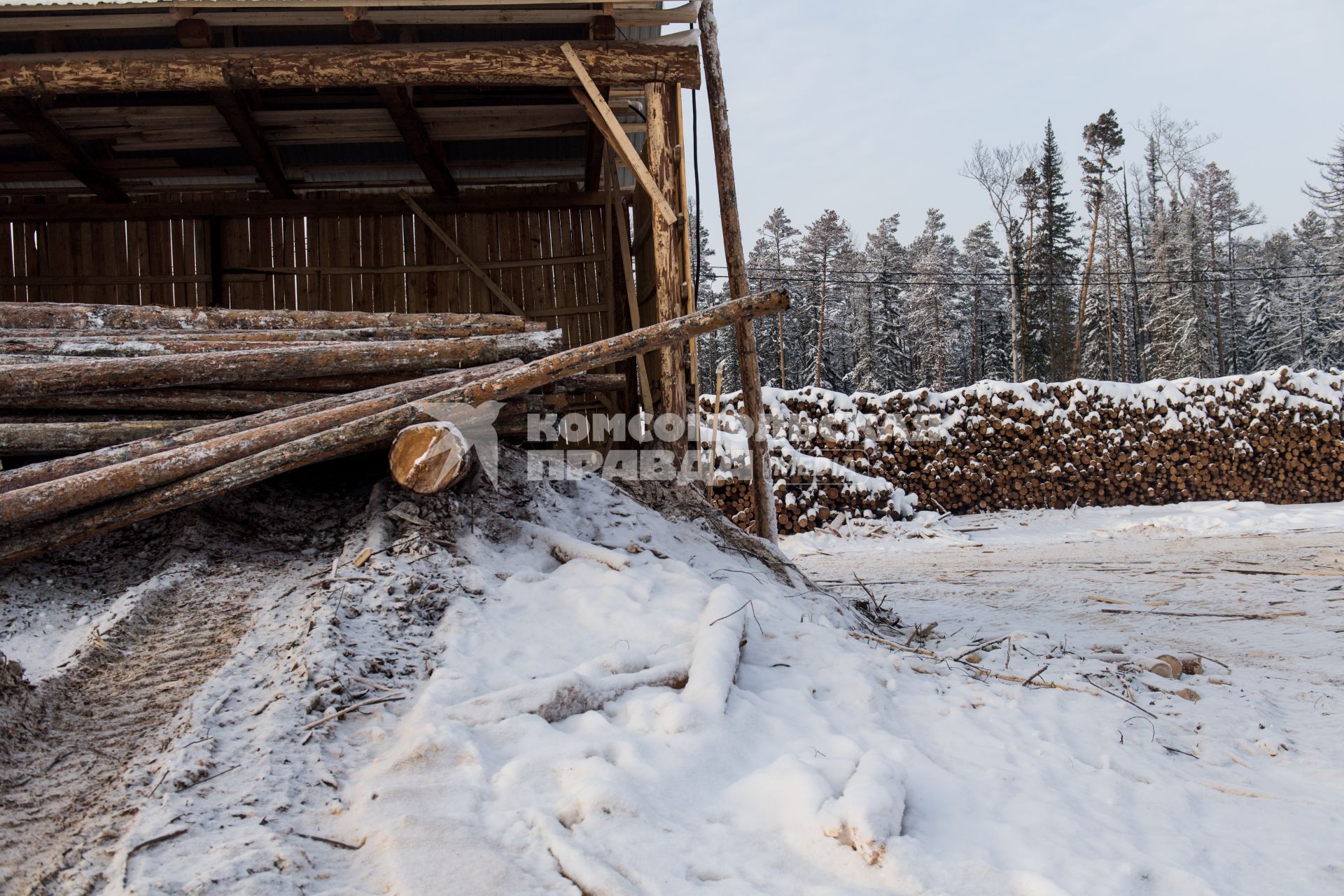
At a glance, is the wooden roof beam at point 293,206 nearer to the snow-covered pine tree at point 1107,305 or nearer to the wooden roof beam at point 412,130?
the wooden roof beam at point 412,130

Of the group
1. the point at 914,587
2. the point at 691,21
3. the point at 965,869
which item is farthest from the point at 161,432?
the point at 914,587

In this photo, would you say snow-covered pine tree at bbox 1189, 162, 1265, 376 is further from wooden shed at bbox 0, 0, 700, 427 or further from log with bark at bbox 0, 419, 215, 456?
log with bark at bbox 0, 419, 215, 456

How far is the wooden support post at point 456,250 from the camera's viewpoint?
30.3 ft

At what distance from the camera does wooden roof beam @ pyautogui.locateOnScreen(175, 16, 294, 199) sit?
603 cm

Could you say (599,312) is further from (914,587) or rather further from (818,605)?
(818,605)

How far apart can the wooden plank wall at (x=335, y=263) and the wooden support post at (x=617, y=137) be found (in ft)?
9.76

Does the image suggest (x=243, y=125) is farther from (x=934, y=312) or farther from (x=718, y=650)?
(x=934, y=312)

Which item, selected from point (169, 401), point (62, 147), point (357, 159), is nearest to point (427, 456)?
point (169, 401)

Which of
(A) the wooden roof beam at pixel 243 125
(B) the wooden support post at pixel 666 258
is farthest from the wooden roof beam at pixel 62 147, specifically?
(B) the wooden support post at pixel 666 258

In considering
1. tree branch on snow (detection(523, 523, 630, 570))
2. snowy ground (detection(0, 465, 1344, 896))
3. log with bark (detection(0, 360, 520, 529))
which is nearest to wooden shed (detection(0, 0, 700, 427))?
tree branch on snow (detection(523, 523, 630, 570))

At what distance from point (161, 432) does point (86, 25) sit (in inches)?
163

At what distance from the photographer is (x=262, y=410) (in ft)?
14.1

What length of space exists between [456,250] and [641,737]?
311 inches

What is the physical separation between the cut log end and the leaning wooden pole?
3108 millimetres
